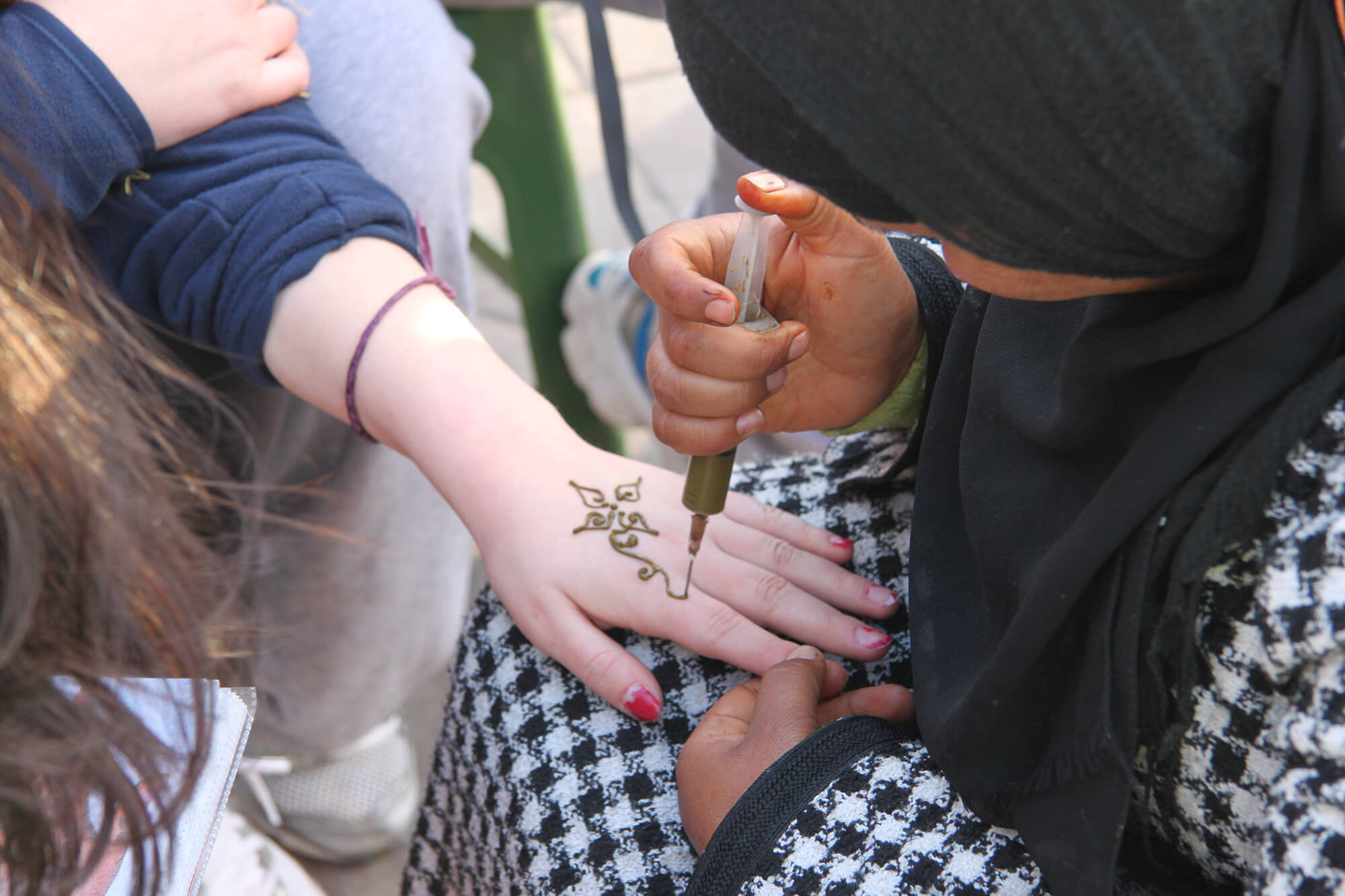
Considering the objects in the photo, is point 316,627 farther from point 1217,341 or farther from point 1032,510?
point 1217,341

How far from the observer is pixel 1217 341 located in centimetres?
48

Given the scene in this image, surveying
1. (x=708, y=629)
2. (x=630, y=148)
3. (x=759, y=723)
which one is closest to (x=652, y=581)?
(x=708, y=629)

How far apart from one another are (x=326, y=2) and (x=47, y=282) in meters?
0.49

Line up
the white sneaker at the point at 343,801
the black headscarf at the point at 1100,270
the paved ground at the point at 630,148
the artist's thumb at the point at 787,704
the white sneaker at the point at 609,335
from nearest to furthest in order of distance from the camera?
1. the black headscarf at the point at 1100,270
2. the artist's thumb at the point at 787,704
3. the white sneaker at the point at 343,801
4. the white sneaker at the point at 609,335
5. the paved ground at the point at 630,148

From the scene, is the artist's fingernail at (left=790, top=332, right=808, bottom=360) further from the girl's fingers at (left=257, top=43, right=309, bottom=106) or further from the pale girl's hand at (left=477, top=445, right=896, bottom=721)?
the girl's fingers at (left=257, top=43, right=309, bottom=106)

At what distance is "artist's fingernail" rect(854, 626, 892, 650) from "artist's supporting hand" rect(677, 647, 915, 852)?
1.2 inches

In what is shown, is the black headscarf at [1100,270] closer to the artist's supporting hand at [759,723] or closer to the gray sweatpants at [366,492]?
the artist's supporting hand at [759,723]

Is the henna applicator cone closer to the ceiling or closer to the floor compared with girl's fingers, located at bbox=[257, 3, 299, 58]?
closer to the floor

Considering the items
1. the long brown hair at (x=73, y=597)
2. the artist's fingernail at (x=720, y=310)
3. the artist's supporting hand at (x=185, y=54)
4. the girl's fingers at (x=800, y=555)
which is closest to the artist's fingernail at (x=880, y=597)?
the girl's fingers at (x=800, y=555)

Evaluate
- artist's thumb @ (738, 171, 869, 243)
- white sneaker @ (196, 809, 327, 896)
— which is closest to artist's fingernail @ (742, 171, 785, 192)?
artist's thumb @ (738, 171, 869, 243)

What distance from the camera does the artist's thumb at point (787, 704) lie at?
649 mm

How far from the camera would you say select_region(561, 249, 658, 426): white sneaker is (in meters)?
1.61

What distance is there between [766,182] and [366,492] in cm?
66

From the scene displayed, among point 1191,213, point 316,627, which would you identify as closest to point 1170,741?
point 1191,213
